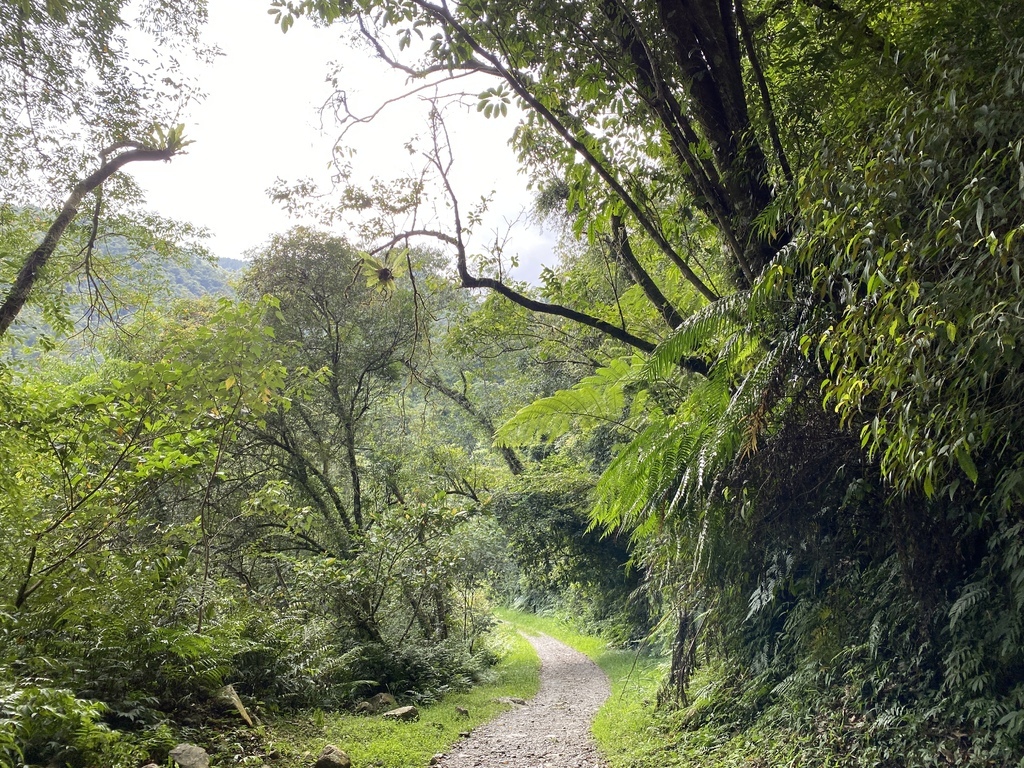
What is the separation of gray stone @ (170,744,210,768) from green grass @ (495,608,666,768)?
2.84 m

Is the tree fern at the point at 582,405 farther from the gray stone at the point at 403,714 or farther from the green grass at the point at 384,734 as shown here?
the gray stone at the point at 403,714

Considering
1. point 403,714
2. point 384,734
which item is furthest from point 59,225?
point 403,714

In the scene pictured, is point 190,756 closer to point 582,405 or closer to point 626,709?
point 582,405

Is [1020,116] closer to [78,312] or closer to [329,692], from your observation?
[329,692]

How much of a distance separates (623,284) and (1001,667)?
601 centimetres

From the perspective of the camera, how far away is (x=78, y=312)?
7.67 metres

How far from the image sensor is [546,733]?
6.30 m

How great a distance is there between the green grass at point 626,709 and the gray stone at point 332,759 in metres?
2.00

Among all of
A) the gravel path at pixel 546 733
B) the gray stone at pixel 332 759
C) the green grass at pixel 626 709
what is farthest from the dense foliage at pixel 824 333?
the gray stone at pixel 332 759

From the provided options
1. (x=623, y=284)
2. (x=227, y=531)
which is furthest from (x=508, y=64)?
(x=227, y=531)

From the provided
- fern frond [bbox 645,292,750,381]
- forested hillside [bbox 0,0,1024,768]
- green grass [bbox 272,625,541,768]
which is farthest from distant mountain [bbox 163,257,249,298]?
fern frond [bbox 645,292,750,381]

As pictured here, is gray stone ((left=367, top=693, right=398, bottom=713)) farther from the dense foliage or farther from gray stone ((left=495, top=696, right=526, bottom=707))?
the dense foliage

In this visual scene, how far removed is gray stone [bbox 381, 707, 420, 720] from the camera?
251 inches

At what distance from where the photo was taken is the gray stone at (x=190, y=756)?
351cm
